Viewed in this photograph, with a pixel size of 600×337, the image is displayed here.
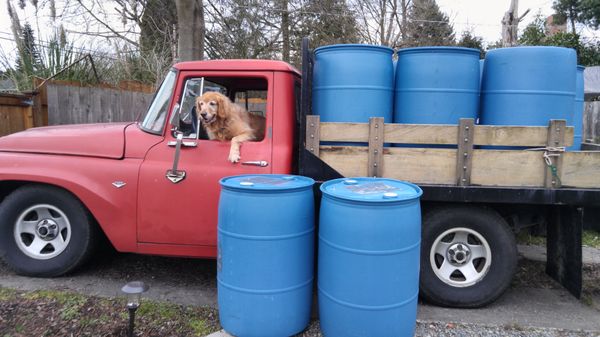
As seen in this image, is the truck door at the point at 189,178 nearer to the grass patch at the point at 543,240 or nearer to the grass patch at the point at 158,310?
the grass patch at the point at 158,310

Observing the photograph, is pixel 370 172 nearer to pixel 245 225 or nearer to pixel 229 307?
pixel 245 225

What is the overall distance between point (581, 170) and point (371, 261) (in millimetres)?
1789

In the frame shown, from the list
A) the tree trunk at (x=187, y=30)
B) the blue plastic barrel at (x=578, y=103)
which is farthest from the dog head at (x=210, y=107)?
the tree trunk at (x=187, y=30)

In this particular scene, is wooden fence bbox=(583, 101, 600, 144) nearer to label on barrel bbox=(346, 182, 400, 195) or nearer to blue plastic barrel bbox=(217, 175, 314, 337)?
label on barrel bbox=(346, 182, 400, 195)

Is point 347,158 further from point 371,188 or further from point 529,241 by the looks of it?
→ point 529,241

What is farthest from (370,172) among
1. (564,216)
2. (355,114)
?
(564,216)

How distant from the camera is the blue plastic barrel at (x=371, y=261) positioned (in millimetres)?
2410

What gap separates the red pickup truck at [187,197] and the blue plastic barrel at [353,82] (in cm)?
18

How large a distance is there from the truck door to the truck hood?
0.36 m

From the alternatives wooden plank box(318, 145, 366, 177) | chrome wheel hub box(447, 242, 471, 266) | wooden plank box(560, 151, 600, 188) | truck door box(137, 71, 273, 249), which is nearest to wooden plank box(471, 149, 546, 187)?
wooden plank box(560, 151, 600, 188)

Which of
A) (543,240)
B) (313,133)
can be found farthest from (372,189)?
(543,240)

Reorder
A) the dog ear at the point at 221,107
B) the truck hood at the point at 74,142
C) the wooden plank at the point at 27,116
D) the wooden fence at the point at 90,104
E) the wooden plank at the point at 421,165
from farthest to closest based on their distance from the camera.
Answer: the wooden fence at the point at 90,104 → the wooden plank at the point at 27,116 → the truck hood at the point at 74,142 → the dog ear at the point at 221,107 → the wooden plank at the point at 421,165

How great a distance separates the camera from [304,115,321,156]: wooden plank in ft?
9.98

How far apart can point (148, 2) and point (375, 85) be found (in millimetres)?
12976
